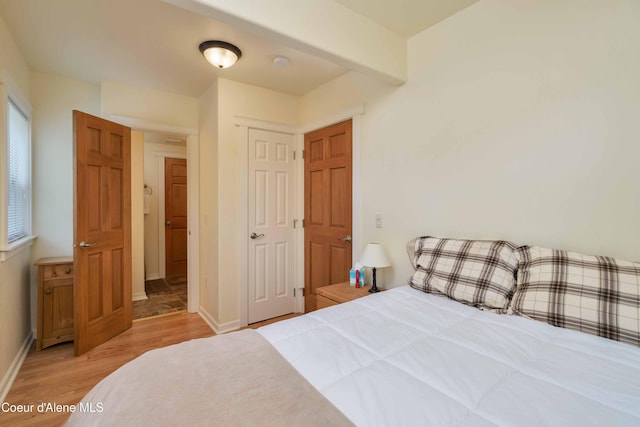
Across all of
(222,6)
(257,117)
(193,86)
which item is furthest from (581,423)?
(193,86)

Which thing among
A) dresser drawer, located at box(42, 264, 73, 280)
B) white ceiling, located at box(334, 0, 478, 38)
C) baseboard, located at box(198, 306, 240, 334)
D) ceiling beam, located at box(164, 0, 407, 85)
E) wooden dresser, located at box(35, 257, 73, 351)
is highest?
white ceiling, located at box(334, 0, 478, 38)

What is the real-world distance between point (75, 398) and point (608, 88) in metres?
3.45

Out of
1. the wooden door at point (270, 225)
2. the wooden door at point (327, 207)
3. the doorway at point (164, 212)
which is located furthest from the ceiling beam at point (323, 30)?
the doorway at point (164, 212)

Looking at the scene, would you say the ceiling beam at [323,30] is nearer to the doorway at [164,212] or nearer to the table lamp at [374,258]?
the table lamp at [374,258]

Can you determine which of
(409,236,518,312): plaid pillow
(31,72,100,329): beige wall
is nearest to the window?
(31,72,100,329): beige wall

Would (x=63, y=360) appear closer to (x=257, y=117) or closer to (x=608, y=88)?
(x=257, y=117)

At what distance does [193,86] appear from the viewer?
2988 mm

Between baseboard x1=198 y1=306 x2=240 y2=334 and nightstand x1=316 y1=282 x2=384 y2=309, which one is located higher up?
nightstand x1=316 y1=282 x2=384 y2=309

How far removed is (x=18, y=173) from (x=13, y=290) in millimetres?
946

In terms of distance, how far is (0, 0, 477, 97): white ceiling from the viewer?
1.83 metres

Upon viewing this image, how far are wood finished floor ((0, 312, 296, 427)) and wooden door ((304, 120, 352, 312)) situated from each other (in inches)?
29.9

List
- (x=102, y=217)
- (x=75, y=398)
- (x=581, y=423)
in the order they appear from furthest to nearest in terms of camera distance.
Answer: (x=102, y=217)
(x=75, y=398)
(x=581, y=423)

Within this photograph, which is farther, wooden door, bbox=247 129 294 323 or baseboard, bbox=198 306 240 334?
wooden door, bbox=247 129 294 323

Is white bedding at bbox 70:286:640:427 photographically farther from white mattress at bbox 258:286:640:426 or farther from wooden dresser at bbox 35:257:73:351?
wooden dresser at bbox 35:257:73:351
